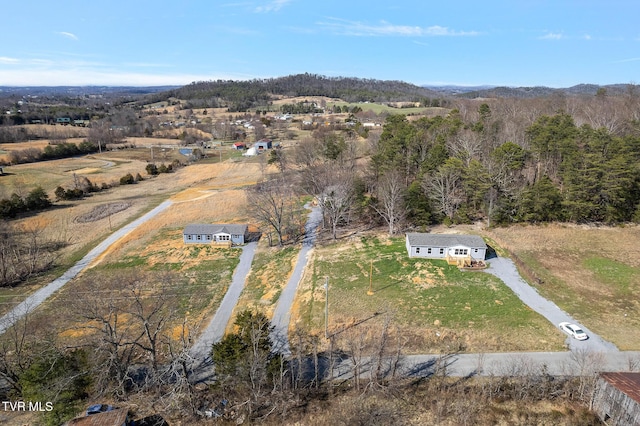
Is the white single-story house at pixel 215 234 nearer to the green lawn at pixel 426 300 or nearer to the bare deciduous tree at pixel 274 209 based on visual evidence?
the bare deciduous tree at pixel 274 209

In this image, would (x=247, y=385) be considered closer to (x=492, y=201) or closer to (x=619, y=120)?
(x=492, y=201)

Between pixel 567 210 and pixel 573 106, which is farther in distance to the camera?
pixel 573 106

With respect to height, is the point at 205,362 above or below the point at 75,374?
below

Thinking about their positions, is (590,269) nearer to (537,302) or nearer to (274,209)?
(537,302)

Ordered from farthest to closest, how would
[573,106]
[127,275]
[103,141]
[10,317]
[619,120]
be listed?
[103,141] → [573,106] → [619,120] → [127,275] → [10,317]

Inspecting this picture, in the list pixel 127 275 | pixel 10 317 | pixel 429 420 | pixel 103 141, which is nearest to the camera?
pixel 429 420

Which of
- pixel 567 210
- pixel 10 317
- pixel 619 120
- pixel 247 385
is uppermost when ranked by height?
pixel 619 120

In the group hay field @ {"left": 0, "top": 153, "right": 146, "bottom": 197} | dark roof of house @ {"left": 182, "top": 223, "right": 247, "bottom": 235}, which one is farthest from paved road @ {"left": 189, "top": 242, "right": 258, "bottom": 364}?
hay field @ {"left": 0, "top": 153, "right": 146, "bottom": 197}

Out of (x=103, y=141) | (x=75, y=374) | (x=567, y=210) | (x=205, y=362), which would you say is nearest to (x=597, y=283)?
(x=567, y=210)
